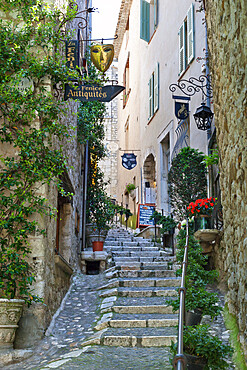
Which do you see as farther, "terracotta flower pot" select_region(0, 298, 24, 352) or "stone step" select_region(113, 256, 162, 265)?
"stone step" select_region(113, 256, 162, 265)

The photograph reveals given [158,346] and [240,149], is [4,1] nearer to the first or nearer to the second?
[240,149]

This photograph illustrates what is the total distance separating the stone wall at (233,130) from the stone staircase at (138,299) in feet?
3.09

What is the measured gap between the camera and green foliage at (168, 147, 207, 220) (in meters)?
8.34

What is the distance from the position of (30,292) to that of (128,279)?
98.2 inches

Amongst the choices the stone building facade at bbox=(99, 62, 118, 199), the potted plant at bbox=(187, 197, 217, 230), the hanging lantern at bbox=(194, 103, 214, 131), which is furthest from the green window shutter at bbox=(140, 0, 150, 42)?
the potted plant at bbox=(187, 197, 217, 230)

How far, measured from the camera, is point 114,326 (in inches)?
216

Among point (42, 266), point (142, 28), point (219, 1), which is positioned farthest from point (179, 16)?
point (42, 266)

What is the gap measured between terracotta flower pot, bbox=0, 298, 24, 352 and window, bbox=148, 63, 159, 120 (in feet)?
32.3

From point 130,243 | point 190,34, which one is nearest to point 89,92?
point 190,34

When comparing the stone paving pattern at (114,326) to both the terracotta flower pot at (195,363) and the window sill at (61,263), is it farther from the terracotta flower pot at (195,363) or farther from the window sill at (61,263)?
the terracotta flower pot at (195,363)

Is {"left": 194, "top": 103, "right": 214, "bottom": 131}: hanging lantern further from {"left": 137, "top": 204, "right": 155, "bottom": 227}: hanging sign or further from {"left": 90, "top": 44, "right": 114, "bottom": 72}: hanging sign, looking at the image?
{"left": 137, "top": 204, "right": 155, "bottom": 227}: hanging sign

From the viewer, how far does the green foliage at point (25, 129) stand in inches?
211

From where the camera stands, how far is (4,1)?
607 cm

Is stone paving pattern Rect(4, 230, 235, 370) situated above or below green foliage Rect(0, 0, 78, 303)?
below
